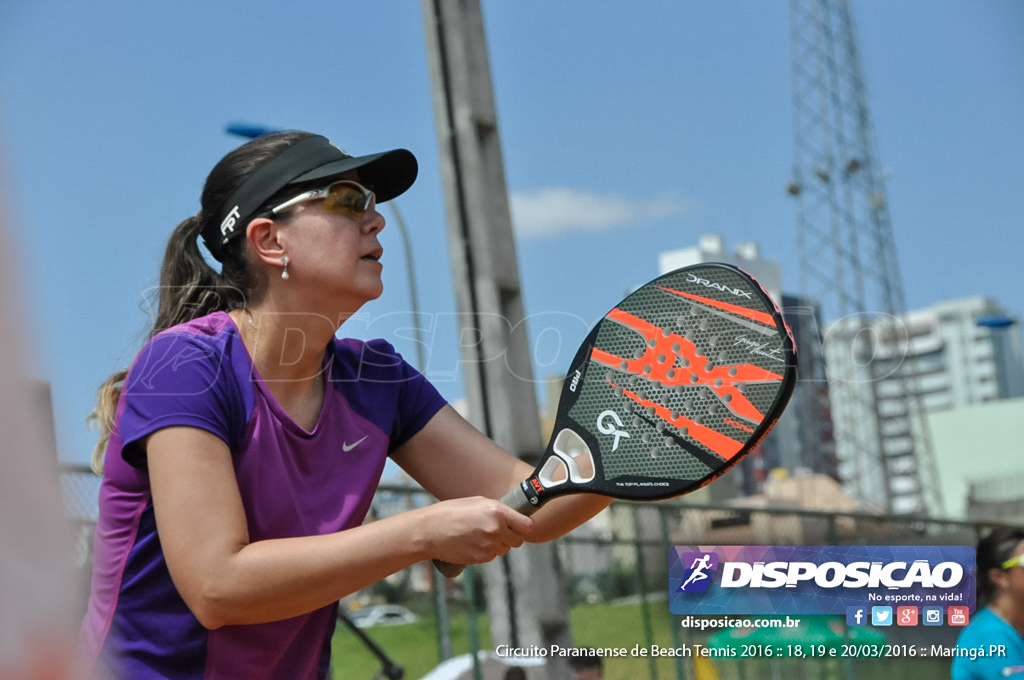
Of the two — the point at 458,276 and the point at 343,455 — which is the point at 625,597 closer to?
the point at 458,276

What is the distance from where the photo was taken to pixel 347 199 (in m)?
2.12

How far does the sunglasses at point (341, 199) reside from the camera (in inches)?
82.4

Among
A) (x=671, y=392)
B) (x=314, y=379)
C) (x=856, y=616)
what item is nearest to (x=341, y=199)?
(x=314, y=379)

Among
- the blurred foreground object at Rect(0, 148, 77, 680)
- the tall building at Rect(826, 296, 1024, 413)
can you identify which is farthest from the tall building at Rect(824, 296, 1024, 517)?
the blurred foreground object at Rect(0, 148, 77, 680)

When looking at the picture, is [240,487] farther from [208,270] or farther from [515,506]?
[208,270]

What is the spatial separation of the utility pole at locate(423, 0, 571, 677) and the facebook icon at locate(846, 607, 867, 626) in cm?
144

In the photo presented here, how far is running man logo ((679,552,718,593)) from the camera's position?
5.72m

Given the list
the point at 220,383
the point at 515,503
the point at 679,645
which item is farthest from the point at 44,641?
the point at 679,645

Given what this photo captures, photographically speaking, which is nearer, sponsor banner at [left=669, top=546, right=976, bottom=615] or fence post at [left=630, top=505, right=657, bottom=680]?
sponsor banner at [left=669, top=546, right=976, bottom=615]

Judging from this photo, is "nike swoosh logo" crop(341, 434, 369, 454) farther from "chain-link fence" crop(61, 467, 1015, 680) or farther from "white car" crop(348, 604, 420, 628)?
"white car" crop(348, 604, 420, 628)

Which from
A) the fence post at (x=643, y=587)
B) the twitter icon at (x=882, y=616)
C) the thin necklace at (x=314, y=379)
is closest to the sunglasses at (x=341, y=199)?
the thin necklace at (x=314, y=379)

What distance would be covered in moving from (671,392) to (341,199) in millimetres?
720

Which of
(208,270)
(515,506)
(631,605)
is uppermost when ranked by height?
(208,270)

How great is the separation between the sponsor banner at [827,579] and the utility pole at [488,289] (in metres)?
0.83
